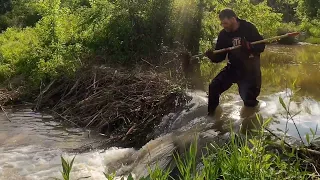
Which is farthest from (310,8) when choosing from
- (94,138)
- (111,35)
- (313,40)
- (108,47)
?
(94,138)

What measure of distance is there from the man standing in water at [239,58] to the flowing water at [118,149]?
1.30 ft

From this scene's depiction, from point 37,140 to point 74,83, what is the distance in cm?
206

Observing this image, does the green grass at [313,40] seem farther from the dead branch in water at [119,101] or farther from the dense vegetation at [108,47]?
the dead branch in water at [119,101]

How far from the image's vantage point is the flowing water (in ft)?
16.7

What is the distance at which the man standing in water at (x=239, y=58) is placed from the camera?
214 inches

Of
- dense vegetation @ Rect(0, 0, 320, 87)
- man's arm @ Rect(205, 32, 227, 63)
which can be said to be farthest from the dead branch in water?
man's arm @ Rect(205, 32, 227, 63)

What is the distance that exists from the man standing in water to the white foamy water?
1.32 feet

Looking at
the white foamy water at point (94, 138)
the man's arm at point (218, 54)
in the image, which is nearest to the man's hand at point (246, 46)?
the man's arm at point (218, 54)

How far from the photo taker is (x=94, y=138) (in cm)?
657

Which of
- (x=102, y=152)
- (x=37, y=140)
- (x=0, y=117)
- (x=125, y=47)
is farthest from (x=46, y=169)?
(x=125, y=47)

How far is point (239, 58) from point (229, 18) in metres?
0.61

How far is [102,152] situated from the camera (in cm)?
566

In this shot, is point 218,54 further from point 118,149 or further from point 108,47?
point 108,47

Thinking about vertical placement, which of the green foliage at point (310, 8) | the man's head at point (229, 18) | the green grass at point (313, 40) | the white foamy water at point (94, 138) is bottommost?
the white foamy water at point (94, 138)
